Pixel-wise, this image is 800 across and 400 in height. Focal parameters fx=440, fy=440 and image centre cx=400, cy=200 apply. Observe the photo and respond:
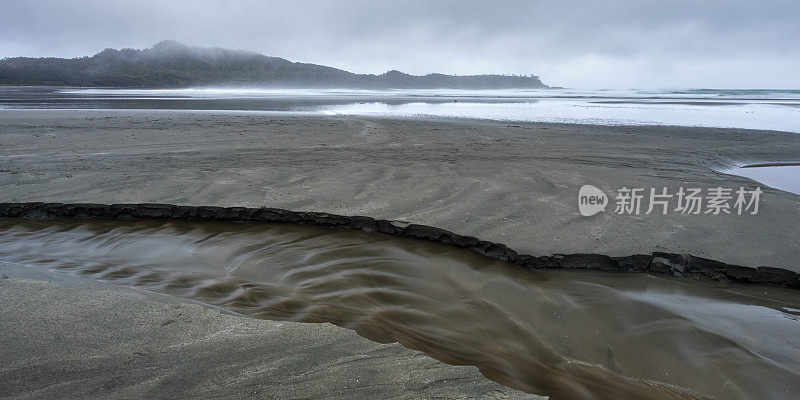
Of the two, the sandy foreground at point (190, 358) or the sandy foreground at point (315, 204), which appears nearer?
the sandy foreground at point (190, 358)

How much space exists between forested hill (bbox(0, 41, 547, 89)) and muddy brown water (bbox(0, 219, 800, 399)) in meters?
79.9

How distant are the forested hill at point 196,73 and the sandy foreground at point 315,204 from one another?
74974 mm

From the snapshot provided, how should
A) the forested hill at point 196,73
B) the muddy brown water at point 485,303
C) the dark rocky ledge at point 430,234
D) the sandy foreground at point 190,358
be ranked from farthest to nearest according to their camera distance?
1. the forested hill at point 196,73
2. the dark rocky ledge at point 430,234
3. the muddy brown water at point 485,303
4. the sandy foreground at point 190,358

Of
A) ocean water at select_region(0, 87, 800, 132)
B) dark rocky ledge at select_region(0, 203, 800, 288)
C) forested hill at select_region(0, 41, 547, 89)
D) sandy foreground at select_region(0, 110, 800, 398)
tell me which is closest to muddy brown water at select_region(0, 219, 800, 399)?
dark rocky ledge at select_region(0, 203, 800, 288)

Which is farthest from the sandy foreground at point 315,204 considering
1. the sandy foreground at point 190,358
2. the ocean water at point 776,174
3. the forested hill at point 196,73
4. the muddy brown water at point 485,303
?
the forested hill at point 196,73

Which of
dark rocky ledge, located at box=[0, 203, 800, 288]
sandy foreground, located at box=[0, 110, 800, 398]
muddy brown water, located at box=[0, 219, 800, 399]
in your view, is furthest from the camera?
dark rocky ledge, located at box=[0, 203, 800, 288]

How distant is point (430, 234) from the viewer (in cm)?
426

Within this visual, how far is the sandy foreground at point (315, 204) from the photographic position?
6.66ft

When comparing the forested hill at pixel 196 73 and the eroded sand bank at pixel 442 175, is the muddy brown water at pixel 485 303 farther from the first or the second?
the forested hill at pixel 196 73

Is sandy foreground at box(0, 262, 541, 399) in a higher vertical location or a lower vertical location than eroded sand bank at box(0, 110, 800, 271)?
lower

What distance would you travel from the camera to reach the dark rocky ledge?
355 cm

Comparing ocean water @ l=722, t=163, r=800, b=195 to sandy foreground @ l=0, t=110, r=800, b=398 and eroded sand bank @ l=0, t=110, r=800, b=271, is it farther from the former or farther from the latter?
sandy foreground @ l=0, t=110, r=800, b=398

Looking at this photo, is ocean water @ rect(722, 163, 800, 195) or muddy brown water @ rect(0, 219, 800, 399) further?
ocean water @ rect(722, 163, 800, 195)

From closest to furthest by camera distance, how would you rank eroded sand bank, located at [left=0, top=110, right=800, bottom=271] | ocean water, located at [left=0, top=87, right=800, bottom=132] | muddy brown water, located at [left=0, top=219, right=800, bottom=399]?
muddy brown water, located at [left=0, top=219, right=800, bottom=399] → eroded sand bank, located at [left=0, top=110, right=800, bottom=271] → ocean water, located at [left=0, top=87, right=800, bottom=132]
